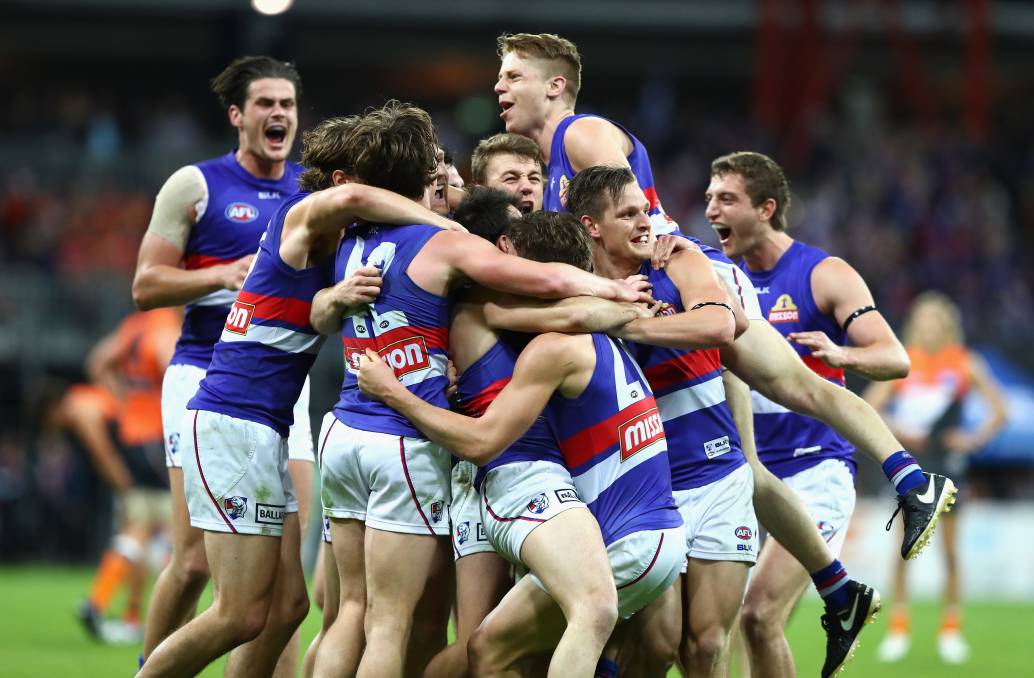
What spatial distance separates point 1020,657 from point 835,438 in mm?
4474

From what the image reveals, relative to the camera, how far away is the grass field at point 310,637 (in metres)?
9.65

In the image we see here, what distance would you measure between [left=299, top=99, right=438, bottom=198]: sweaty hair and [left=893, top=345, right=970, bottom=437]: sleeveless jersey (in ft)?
25.0

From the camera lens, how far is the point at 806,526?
6648 millimetres

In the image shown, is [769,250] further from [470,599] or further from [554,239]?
[470,599]

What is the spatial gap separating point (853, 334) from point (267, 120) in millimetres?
3356

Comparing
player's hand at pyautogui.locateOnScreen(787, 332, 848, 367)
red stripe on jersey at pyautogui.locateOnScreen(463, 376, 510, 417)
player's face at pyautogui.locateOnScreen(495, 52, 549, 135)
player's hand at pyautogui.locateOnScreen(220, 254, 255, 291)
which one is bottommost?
red stripe on jersey at pyautogui.locateOnScreen(463, 376, 510, 417)

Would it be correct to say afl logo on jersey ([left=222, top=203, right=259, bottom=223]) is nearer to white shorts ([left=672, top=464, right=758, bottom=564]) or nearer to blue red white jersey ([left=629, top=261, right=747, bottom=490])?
blue red white jersey ([left=629, top=261, right=747, bottom=490])

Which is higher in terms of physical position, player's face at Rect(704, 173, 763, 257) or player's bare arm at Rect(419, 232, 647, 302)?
player's face at Rect(704, 173, 763, 257)

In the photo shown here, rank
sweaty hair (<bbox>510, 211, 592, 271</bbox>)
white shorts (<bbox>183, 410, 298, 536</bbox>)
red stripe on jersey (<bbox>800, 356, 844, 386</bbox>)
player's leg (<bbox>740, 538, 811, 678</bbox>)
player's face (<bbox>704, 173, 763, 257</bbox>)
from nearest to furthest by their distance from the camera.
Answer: sweaty hair (<bbox>510, 211, 592, 271</bbox>)
white shorts (<bbox>183, 410, 298, 536</bbox>)
player's leg (<bbox>740, 538, 811, 678</bbox>)
red stripe on jersey (<bbox>800, 356, 844, 386</bbox>)
player's face (<bbox>704, 173, 763, 257</bbox>)

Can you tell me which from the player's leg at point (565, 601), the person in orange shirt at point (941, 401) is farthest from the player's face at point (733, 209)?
the person in orange shirt at point (941, 401)

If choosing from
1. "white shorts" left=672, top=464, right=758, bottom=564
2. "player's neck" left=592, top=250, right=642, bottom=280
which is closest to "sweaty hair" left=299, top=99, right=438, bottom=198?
"player's neck" left=592, top=250, right=642, bottom=280

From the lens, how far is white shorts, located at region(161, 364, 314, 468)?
7.11 metres

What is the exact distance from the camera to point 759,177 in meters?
7.51

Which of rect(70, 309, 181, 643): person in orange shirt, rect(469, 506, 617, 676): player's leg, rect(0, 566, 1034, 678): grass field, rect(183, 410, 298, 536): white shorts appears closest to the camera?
rect(469, 506, 617, 676): player's leg
